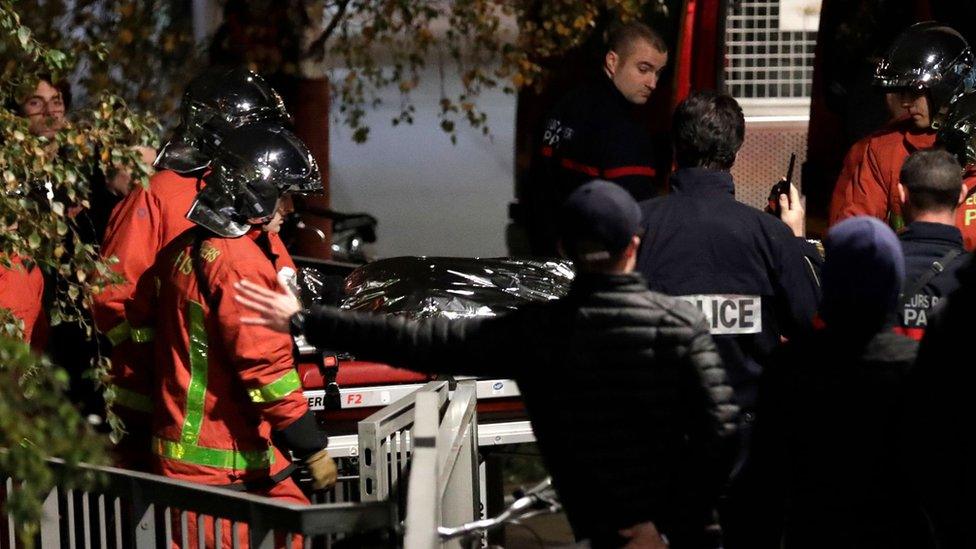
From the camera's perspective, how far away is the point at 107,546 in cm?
449

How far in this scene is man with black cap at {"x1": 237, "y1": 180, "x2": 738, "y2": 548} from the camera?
3785 millimetres

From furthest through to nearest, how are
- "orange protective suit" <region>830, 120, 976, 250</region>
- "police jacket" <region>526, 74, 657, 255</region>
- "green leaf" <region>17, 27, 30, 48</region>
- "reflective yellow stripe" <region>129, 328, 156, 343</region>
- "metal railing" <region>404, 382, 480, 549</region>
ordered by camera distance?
"police jacket" <region>526, 74, 657, 255</region>, "orange protective suit" <region>830, 120, 976, 250</region>, "reflective yellow stripe" <region>129, 328, 156, 343</region>, "green leaf" <region>17, 27, 30, 48</region>, "metal railing" <region>404, 382, 480, 549</region>

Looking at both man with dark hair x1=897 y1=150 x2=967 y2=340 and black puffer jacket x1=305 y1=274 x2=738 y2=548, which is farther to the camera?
man with dark hair x1=897 y1=150 x2=967 y2=340

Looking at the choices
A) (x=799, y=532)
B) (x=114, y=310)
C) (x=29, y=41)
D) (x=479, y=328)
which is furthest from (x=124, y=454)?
(x=799, y=532)

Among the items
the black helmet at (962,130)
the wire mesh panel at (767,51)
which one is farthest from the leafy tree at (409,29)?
the black helmet at (962,130)

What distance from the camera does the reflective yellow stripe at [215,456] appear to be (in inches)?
189

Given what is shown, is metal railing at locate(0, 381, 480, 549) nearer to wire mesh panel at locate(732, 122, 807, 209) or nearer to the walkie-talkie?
the walkie-talkie

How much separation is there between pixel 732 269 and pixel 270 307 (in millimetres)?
1352

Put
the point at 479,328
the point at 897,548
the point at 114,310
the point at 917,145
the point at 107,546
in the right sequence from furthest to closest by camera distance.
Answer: the point at 917,145 → the point at 114,310 → the point at 107,546 → the point at 479,328 → the point at 897,548

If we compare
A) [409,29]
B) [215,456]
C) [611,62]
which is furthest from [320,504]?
[409,29]

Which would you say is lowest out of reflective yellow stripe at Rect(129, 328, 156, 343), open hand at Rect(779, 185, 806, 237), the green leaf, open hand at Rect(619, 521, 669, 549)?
open hand at Rect(619, 521, 669, 549)

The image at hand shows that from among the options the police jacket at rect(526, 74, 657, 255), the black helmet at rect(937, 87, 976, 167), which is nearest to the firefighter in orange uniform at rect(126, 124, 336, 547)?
the police jacket at rect(526, 74, 657, 255)

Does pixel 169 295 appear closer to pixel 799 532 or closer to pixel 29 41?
pixel 29 41

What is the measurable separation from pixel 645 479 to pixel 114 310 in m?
2.27
